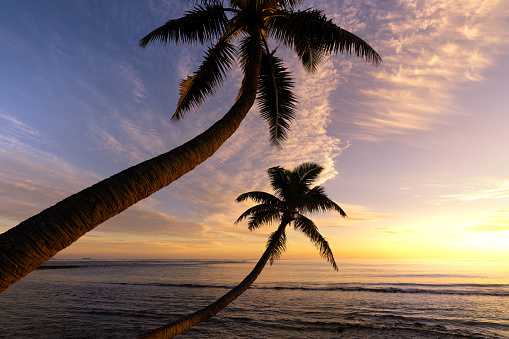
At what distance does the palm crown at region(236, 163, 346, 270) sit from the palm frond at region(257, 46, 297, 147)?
7400mm

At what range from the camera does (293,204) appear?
16109mm

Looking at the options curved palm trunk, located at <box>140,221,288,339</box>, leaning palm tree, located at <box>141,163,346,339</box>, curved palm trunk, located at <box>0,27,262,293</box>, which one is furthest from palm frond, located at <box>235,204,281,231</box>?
curved palm trunk, located at <box>0,27,262,293</box>

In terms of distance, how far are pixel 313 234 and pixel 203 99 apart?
1046cm

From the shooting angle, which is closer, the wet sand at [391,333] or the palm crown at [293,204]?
the wet sand at [391,333]

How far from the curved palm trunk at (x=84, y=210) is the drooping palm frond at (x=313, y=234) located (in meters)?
12.5

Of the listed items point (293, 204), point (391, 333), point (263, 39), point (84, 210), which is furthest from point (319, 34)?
point (391, 333)

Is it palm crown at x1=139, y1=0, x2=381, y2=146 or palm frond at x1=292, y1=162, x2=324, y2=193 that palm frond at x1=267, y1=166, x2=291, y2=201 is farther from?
palm crown at x1=139, y1=0, x2=381, y2=146

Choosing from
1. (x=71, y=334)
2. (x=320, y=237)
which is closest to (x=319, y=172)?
(x=320, y=237)

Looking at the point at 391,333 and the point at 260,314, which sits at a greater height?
the point at 391,333

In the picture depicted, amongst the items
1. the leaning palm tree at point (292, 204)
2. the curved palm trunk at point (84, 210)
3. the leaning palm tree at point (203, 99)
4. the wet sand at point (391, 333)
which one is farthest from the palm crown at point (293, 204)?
the curved palm trunk at point (84, 210)

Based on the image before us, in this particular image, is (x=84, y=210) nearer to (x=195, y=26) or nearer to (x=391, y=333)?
(x=195, y=26)

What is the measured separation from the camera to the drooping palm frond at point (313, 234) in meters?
15.7

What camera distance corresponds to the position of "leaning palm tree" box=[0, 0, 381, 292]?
2412 millimetres

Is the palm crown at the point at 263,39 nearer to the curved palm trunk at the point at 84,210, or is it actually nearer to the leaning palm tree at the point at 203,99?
the leaning palm tree at the point at 203,99
